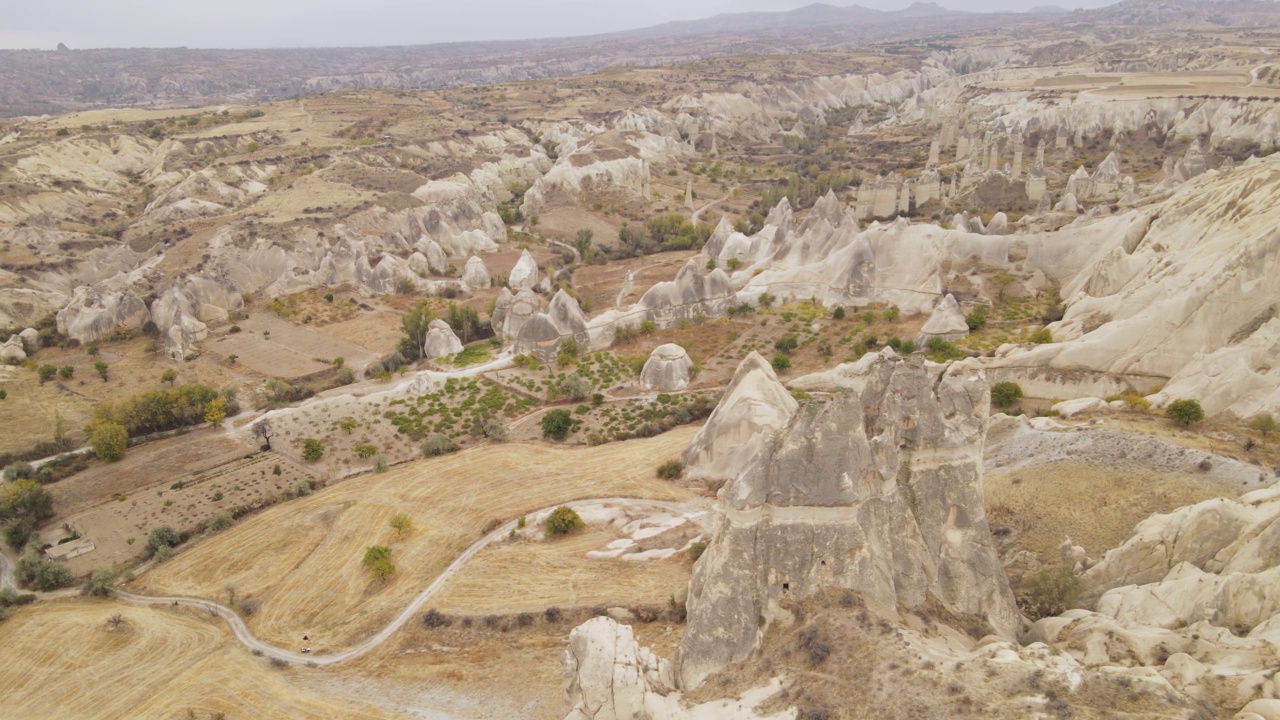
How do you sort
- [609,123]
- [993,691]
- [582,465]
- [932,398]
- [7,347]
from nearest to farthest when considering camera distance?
[993,691]
[932,398]
[582,465]
[7,347]
[609,123]

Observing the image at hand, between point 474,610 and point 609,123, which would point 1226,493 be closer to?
point 474,610

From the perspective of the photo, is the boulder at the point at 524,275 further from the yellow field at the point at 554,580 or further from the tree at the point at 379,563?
the yellow field at the point at 554,580

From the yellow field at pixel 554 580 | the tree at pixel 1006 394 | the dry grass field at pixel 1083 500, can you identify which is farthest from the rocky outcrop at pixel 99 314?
the dry grass field at pixel 1083 500

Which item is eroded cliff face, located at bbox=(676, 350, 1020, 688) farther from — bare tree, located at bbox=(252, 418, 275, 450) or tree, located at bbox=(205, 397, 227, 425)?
tree, located at bbox=(205, 397, 227, 425)

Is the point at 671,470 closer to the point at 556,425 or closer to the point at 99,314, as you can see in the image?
the point at 556,425

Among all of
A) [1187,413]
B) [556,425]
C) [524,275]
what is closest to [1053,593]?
[1187,413]

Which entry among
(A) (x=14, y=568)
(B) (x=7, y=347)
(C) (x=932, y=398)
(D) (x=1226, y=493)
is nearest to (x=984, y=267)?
(D) (x=1226, y=493)
